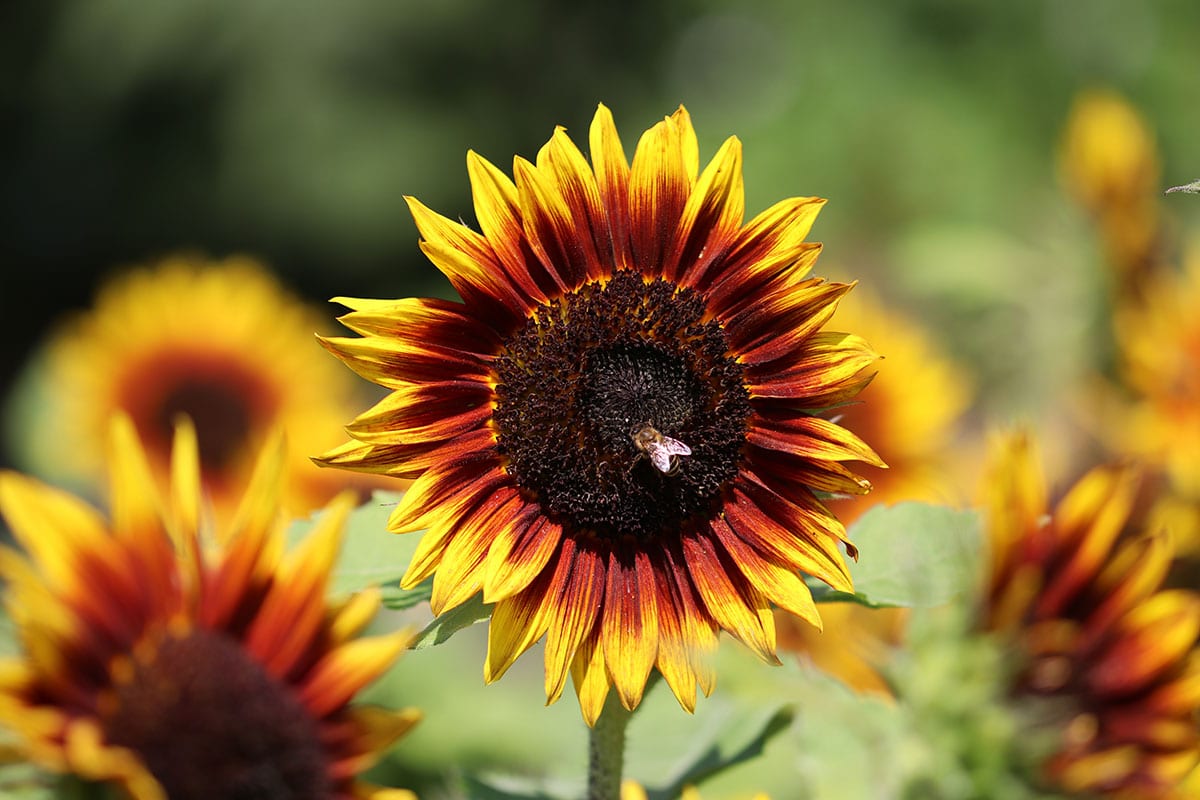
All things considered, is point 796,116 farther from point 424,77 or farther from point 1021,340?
point 1021,340

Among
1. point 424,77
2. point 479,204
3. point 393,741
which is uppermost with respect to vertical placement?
point 424,77

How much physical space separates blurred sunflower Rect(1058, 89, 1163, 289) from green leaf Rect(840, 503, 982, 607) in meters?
1.46

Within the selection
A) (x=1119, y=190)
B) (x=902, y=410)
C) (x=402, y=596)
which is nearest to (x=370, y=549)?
(x=402, y=596)

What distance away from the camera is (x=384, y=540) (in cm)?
104

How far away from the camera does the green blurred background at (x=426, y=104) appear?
203 inches

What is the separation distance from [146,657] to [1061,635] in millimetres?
734

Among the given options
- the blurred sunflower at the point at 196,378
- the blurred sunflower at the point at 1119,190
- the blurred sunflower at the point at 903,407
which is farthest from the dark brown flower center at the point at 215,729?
the blurred sunflower at the point at 1119,190

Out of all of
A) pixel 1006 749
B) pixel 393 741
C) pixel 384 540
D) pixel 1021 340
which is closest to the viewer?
pixel 393 741

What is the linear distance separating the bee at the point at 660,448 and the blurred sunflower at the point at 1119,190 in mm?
1599

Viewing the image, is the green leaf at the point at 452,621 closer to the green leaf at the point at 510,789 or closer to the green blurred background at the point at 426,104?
the green leaf at the point at 510,789

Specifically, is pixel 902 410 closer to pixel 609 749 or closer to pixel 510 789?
pixel 510 789

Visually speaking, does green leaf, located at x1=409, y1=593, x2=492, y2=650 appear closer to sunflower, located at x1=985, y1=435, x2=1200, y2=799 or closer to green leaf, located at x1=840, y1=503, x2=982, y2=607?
green leaf, located at x1=840, y1=503, x2=982, y2=607

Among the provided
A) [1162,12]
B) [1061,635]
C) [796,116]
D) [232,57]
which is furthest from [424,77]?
[1061,635]

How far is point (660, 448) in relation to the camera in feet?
3.10
